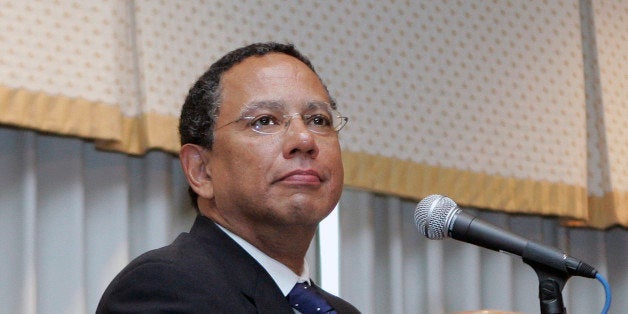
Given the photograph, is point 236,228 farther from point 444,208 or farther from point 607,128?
point 607,128

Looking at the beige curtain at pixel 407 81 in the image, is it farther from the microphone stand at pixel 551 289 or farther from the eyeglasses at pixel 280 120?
the microphone stand at pixel 551 289

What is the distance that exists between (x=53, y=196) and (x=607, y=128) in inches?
89.4

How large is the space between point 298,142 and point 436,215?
0.40 meters

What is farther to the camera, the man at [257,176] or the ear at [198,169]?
the ear at [198,169]

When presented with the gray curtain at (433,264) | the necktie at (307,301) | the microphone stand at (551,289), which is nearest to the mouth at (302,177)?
the necktie at (307,301)

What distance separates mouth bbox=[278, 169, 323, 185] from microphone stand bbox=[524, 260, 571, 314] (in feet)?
1.87

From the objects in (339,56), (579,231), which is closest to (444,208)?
(339,56)

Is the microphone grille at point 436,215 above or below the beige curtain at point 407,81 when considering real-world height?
below

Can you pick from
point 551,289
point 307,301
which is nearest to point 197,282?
point 307,301

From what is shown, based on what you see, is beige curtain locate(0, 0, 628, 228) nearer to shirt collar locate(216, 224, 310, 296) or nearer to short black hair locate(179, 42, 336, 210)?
short black hair locate(179, 42, 336, 210)

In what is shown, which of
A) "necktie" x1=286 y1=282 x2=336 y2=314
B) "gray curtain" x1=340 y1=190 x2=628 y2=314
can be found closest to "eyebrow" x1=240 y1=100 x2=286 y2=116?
"necktie" x1=286 y1=282 x2=336 y2=314

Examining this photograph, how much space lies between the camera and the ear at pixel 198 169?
246 cm

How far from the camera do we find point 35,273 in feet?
9.73

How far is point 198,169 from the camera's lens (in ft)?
8.16
